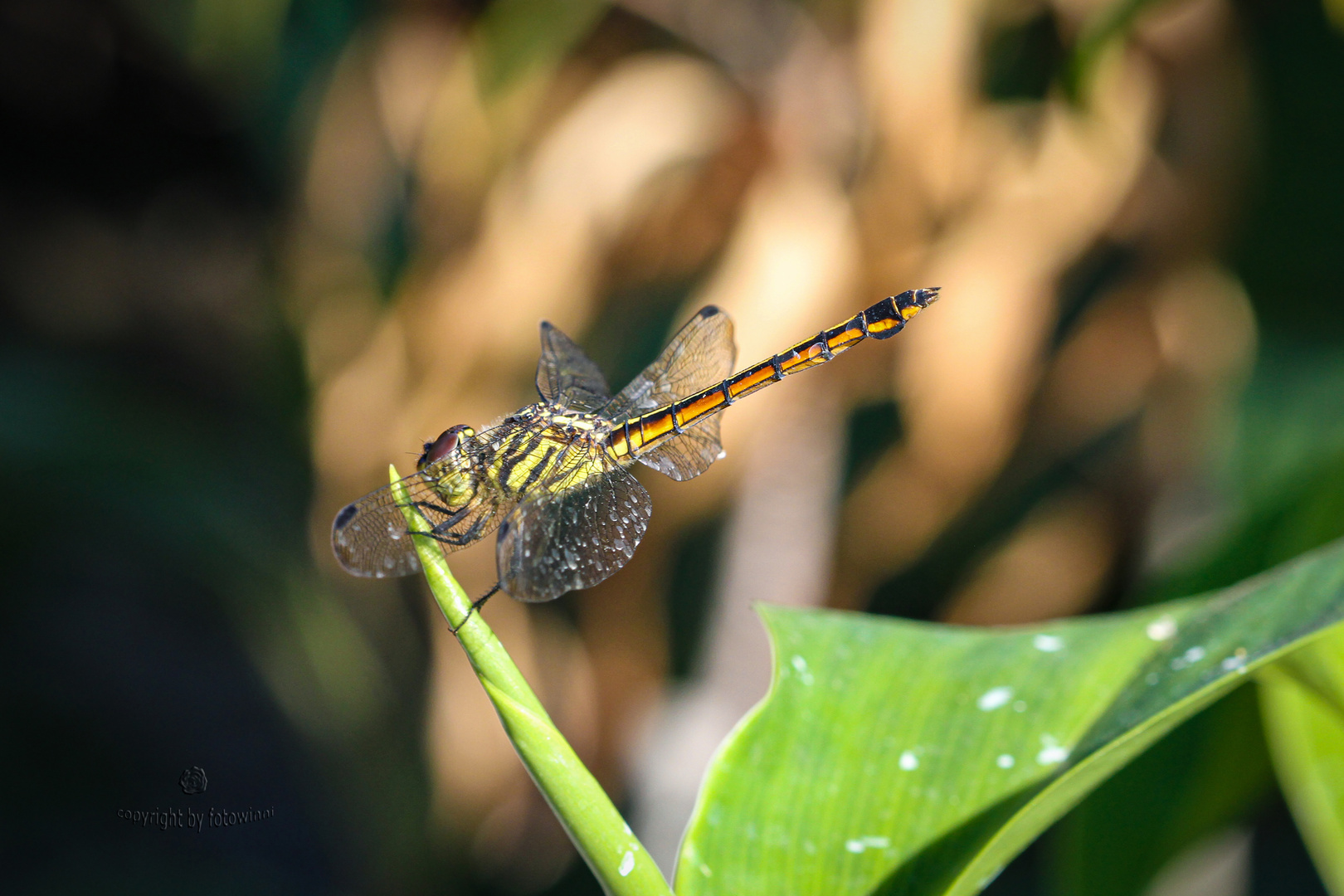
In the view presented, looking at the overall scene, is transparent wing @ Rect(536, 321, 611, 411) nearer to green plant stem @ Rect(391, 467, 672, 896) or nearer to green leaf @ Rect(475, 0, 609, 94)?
green plant stem @ Rect(391, 467, 672, 896)

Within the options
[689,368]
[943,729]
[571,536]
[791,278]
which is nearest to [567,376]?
[689,368]

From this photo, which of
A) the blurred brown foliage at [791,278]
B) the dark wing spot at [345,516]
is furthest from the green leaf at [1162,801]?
the dark wing spot at [345,516]

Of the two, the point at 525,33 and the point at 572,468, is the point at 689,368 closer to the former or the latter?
the point at 572,468

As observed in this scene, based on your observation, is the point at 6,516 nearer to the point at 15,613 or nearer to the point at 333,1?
the point at 15,613

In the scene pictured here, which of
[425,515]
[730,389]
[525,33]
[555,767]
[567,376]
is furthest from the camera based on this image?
[525,33]

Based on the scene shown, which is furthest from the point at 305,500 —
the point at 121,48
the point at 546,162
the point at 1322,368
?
the point at 1322,368

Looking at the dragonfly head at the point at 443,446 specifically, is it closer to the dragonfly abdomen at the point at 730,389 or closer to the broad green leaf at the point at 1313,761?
the dragonfly abdomen at the point at 730,389
